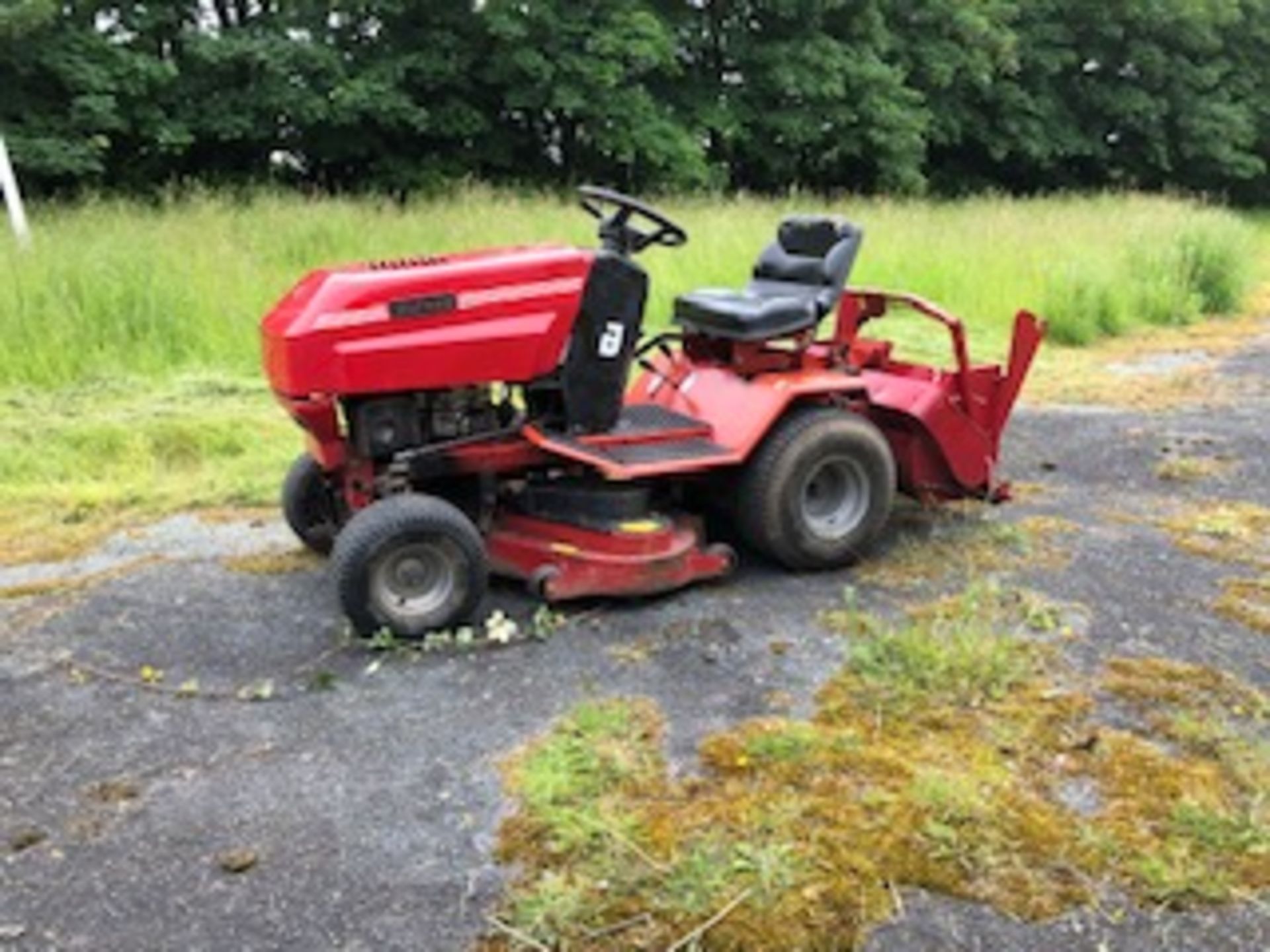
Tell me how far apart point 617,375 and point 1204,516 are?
7.74 feet

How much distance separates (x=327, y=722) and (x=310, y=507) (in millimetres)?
1236

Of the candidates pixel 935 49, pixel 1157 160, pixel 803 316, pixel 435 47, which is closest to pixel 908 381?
pixel 803 316

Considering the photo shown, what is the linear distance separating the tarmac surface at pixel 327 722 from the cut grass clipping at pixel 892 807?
3.2 inches

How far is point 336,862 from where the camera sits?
2.42 metres

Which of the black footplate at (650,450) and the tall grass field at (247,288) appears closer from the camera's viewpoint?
the black footplate at (650,450)

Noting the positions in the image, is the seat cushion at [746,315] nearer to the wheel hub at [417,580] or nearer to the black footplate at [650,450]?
the black footplate at [650,450]

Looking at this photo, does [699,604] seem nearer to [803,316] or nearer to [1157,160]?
[803,316]

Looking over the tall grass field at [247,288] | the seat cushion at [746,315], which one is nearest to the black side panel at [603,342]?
the seat cushion at [746,315]

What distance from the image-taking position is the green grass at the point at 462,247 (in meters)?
6.87

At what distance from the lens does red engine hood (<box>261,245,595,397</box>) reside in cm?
327

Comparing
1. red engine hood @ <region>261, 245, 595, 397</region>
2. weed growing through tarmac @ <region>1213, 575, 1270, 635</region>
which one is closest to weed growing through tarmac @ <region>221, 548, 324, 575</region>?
red engine hood @ <region>261, 245, 595, 397</region>

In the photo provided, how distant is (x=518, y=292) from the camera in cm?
347

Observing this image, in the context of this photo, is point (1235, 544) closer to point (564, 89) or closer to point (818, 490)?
point (818, 490)

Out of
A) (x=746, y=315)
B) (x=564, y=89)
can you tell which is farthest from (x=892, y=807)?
→ (x=564, y=89)
